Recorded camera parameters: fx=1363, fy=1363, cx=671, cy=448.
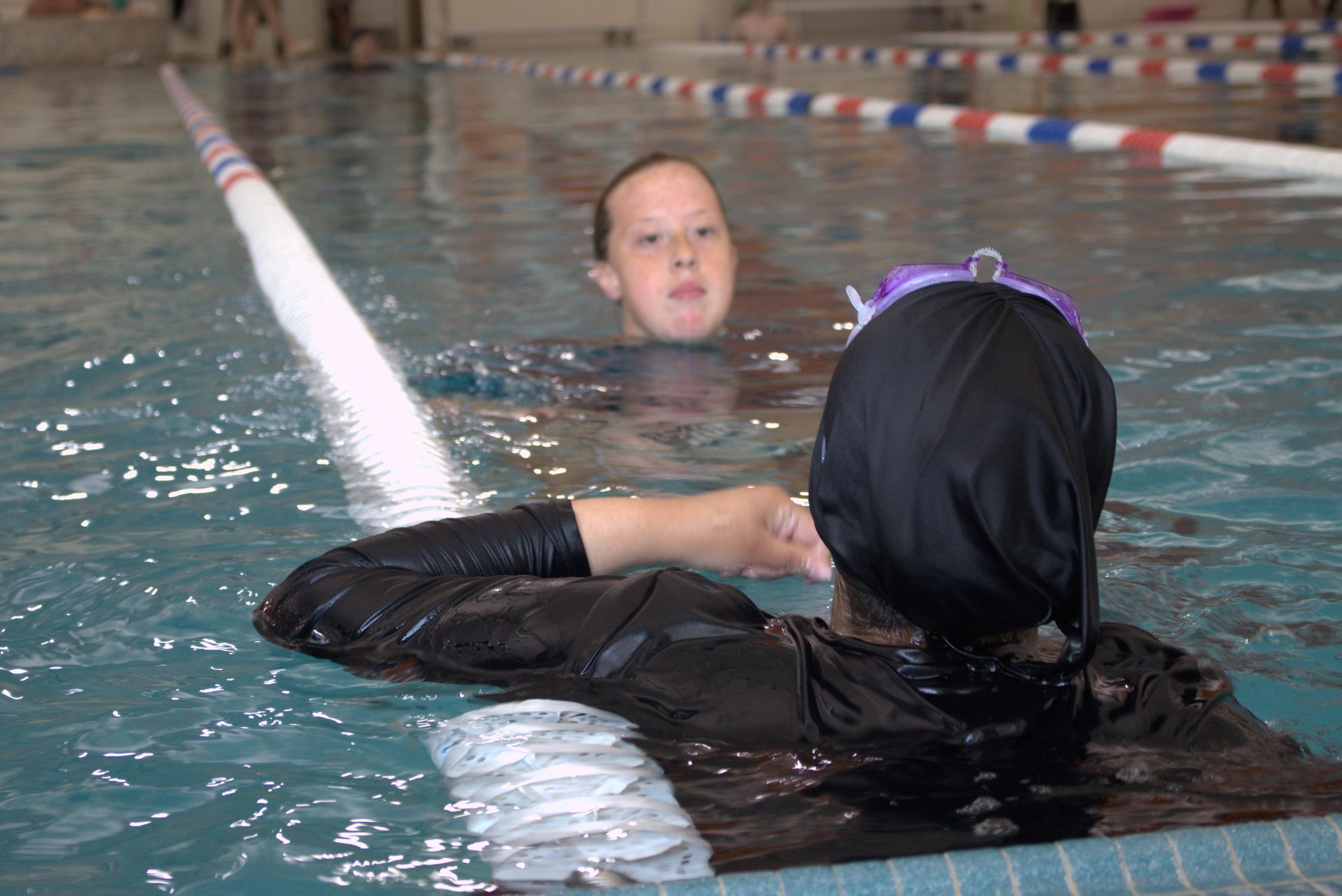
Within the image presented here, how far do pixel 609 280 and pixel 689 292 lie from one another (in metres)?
0.26

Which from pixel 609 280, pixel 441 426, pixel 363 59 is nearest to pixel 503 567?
pixel 441 426

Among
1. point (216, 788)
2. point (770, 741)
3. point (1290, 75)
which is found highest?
point (1290, 75)

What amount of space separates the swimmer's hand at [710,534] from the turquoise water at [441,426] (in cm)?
8

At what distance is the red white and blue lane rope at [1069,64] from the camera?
12102mm

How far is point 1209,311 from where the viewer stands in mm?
4055

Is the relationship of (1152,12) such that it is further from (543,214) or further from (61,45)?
(543,214)

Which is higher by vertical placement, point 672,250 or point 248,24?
point 248,24

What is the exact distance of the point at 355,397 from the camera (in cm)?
336

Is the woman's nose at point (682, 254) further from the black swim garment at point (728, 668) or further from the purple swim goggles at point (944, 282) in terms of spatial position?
the purple swim goggles at point (944, 282)

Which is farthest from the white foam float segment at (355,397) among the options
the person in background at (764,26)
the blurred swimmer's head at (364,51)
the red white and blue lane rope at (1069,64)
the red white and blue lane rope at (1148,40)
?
the person in background at (764,26)

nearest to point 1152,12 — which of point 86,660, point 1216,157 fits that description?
point 1216,157

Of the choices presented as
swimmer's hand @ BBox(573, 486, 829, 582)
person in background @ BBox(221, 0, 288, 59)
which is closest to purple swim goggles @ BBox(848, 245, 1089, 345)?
swimmer's hand @ BBox(573, 486, 829, 582)

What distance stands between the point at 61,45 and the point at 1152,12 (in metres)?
16.9

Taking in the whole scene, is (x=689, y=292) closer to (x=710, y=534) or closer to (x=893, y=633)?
(x=710, y=534)
